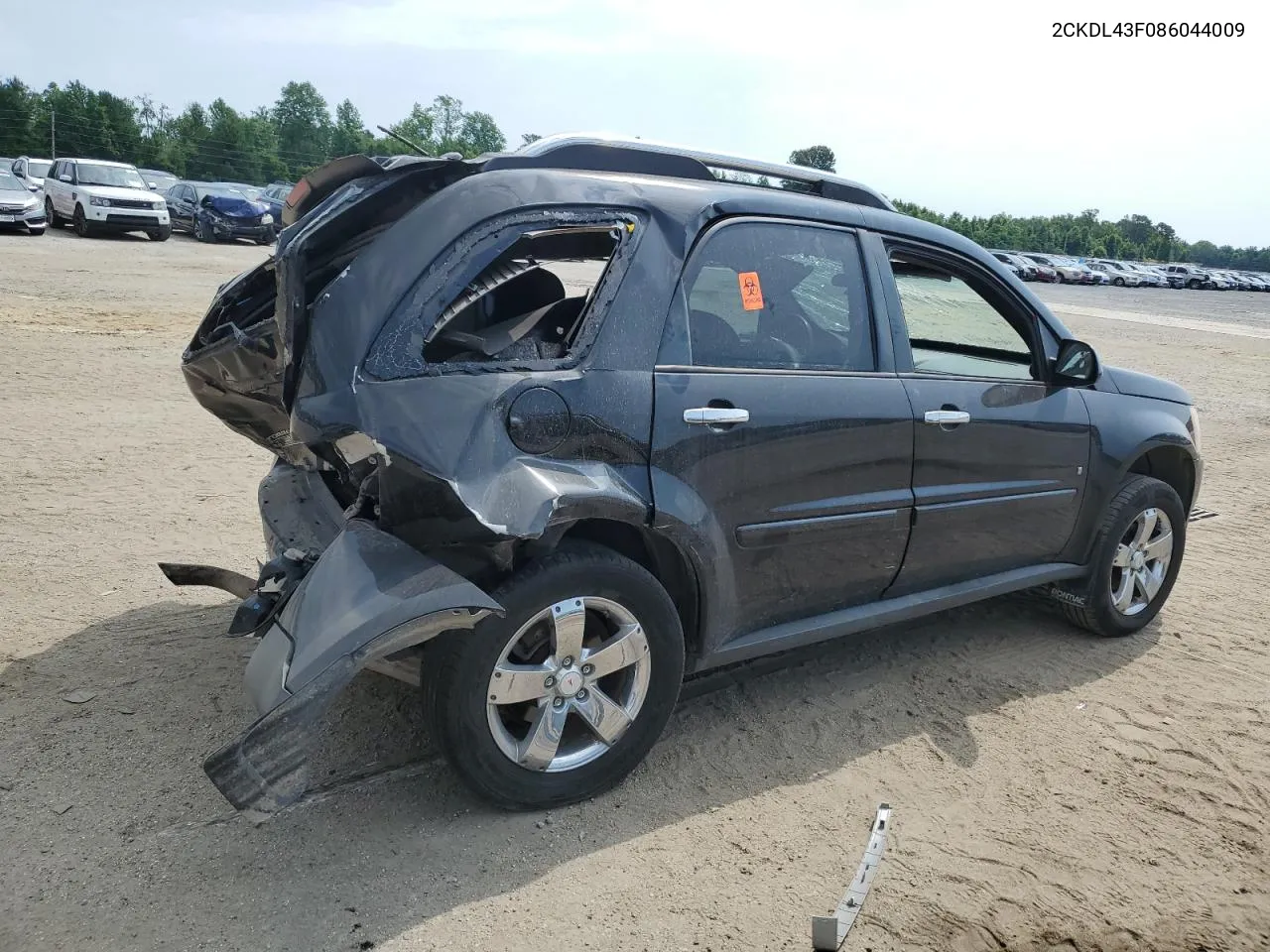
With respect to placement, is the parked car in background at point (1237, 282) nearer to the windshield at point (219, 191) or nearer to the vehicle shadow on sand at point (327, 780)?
the windshield at point (219, 191)

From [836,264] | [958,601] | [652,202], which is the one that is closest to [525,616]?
[652,202]

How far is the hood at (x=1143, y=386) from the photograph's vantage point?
4.85 m

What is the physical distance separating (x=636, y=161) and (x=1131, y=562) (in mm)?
3146

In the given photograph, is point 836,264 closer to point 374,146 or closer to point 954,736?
point 954,736

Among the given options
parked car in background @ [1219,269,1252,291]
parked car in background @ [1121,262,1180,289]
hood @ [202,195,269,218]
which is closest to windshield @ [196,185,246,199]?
hood @ [202,195,269,218]

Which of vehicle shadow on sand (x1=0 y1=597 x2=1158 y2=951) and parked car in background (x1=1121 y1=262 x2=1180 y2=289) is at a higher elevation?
parked car in background (x1=1121 y1=262 x2=1180 y2=289)

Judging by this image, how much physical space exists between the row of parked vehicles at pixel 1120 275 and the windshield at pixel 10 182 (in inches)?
1654

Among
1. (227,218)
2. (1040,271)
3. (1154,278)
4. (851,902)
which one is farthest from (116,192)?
(1154,278)

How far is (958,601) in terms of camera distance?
430 cm

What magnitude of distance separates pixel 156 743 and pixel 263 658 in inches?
39.3

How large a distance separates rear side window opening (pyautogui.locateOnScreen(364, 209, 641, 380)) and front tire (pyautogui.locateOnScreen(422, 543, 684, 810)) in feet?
2.12

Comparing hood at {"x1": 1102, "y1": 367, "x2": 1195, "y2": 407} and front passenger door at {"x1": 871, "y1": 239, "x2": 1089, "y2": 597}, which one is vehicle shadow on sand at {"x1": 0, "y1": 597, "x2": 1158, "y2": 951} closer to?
front passenger door at {"x1": 871, "y1": 239, "x2": 1089, "y2": 597}

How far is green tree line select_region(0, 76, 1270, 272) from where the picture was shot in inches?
1913

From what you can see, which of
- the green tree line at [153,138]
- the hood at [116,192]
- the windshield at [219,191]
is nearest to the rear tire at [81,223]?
the hood at [116,192]
